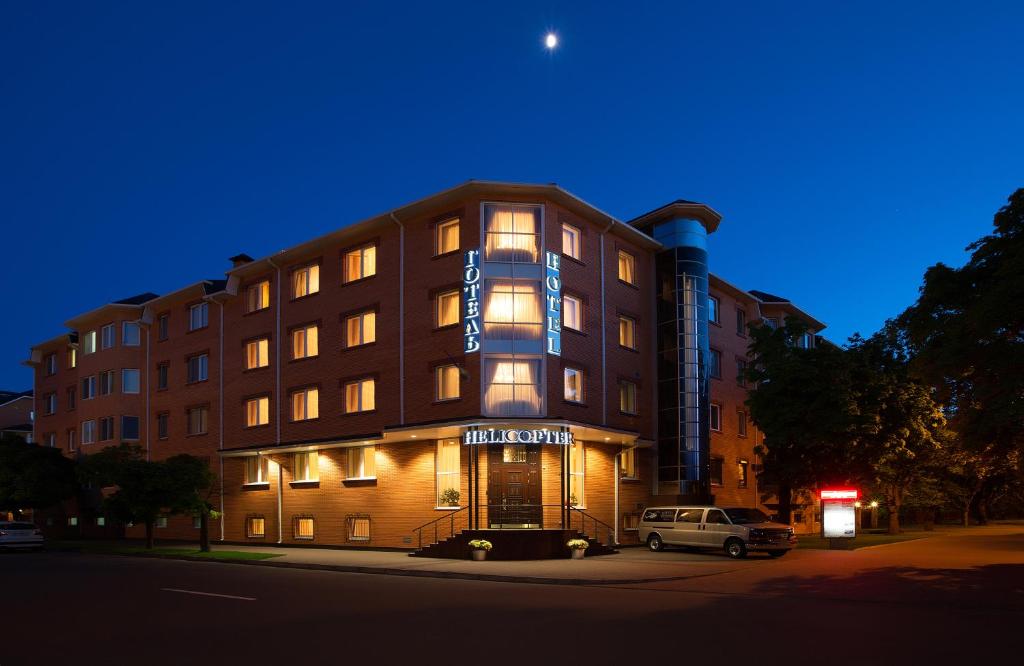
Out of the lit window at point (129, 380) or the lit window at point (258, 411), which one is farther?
the lit window at point (129, 380)

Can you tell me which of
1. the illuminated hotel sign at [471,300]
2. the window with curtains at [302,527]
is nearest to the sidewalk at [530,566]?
the window with curtains at [302,527]

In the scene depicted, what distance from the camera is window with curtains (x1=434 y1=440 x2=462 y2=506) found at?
32.8 m

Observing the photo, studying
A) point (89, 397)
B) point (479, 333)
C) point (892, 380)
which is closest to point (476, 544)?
point (479, 333)

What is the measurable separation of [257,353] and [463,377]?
14807mm

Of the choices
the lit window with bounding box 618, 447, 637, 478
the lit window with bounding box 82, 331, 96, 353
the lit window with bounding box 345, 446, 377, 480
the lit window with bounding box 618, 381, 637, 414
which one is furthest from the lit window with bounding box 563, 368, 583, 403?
the lit window with bounding box 82, 331, 96, 353

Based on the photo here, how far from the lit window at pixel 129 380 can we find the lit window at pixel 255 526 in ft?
46.2

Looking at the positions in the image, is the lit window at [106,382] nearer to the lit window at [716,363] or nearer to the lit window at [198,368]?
the lit window at [198,368]

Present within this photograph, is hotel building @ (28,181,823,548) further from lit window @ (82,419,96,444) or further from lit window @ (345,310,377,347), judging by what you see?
lit window @ (82,419,96,444)

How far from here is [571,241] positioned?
35.4 m

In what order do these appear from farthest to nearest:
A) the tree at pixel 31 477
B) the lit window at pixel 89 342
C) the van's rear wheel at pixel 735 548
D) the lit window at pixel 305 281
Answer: the lit window at pixel 89 342 → the tree at pixel 31 477 → the lit window at pixel 305 281 → the van's rear wheel at pixel 735 548

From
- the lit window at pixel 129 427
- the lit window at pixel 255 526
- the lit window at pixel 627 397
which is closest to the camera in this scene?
the lit window at pixel 627 397

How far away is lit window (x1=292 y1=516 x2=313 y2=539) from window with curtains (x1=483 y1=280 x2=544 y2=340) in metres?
13.1

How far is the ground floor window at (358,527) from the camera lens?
3591 cm

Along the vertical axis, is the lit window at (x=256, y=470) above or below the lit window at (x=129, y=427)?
below
